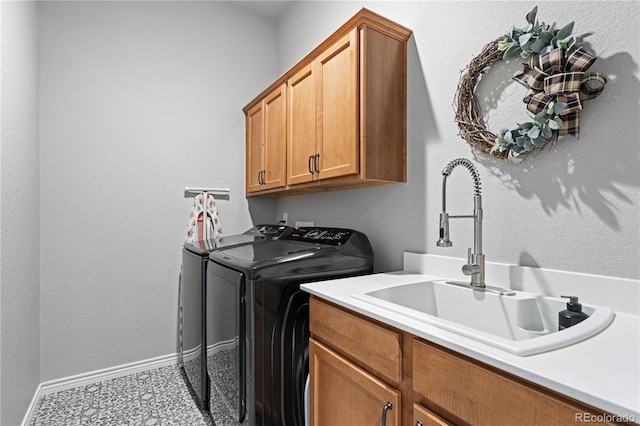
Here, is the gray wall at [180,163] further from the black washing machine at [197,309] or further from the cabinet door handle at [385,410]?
the cabinet door handle at [385,410]

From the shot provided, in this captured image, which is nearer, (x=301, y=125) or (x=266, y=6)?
(x=301, y=125)

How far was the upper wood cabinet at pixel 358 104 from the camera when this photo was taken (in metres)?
1.66

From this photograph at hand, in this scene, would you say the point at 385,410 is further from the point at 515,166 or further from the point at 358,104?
the point at 358,104

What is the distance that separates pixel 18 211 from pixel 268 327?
1506mm

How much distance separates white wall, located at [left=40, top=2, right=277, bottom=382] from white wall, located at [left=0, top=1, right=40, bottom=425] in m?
0.12

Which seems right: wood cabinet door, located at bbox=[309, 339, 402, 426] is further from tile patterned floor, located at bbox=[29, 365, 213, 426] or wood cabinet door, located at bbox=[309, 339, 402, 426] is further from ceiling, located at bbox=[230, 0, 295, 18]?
ceiling, located at bbox=[230, 0, 295, 18]

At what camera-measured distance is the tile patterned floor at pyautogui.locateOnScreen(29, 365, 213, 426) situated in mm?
1989

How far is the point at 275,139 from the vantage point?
247 cm

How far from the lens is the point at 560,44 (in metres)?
1.14

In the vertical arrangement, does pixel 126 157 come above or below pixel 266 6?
below

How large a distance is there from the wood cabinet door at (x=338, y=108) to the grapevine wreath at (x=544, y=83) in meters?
0.58

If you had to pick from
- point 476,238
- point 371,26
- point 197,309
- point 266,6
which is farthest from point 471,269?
point 266,6

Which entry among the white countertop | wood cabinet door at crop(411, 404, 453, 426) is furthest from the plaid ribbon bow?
wood cabinet door at crop(411, 404, 453, 426)

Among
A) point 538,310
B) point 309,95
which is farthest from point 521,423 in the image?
point 309,95
